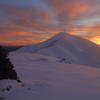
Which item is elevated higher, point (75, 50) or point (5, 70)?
point (75, 50)

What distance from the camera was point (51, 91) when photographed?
252 inches

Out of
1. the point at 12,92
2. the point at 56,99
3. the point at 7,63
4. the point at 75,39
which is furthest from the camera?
the point at 75,39

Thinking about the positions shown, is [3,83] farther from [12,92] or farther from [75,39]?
[75,39]

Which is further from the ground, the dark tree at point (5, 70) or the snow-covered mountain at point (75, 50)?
the snow-covered mountain at point (75, 50)

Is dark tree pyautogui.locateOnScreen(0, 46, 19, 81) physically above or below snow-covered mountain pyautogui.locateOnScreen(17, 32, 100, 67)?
below

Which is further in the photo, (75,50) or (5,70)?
(75,50)

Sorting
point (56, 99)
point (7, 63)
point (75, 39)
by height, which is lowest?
point (56, 99)

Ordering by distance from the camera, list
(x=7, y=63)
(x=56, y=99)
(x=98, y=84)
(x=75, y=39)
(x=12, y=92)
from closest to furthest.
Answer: (x=56, y=99), (x=12, y=92), (x=7, y=63), (x=98, y=84), (x=75, y=39)

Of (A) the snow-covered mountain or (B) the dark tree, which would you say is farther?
(A) the snow-covered mountain

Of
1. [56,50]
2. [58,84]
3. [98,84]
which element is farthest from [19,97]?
[56,50]

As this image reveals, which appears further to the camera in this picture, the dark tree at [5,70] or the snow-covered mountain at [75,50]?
the snow-covered mountain at [75,50]

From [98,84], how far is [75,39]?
42.7 meters

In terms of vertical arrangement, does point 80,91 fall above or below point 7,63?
below

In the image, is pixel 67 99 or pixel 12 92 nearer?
pixel 67 99
